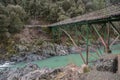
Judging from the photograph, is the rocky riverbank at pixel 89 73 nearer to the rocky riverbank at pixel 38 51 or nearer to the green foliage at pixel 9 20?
the rocky riverbank at pixel 38 51

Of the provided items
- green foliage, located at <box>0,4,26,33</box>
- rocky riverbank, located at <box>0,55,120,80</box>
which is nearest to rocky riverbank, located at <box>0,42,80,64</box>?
green foliage, located at <box>0,4,26,33</box>

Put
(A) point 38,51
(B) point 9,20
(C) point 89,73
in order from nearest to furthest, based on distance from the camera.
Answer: (C) point 89,73, (A) point 38,51, (B) point 9,20

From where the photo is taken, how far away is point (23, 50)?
97.7 feet

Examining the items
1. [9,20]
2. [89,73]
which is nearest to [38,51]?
[9,20]

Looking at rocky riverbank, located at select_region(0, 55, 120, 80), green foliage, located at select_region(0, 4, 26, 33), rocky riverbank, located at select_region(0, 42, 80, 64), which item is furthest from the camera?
green foliage, located at select_region(0, 4, 26, 33)

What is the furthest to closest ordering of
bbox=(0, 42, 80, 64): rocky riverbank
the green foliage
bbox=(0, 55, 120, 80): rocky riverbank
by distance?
the green foliage, bbox=(0, 42, 80, 64): rocky riverbank, bbox=(0, 55, 120, 80): rocky riverbank

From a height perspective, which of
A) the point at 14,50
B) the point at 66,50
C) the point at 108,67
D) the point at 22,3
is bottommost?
the point at 66,50

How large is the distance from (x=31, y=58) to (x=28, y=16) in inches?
566

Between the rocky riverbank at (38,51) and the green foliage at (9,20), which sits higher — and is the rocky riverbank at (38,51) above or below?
below

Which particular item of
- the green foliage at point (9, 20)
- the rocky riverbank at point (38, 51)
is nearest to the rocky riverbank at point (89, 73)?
the rocky riverbank at point (38, 51)

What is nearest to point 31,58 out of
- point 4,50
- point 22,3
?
point 4,50

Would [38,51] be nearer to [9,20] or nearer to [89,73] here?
[9,20]

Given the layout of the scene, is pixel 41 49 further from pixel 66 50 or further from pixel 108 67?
pixel 108 67

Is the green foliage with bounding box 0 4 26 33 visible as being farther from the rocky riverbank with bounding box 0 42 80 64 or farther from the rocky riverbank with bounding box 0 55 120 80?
the rocky riverbank with bounding box 0 55 120 80
